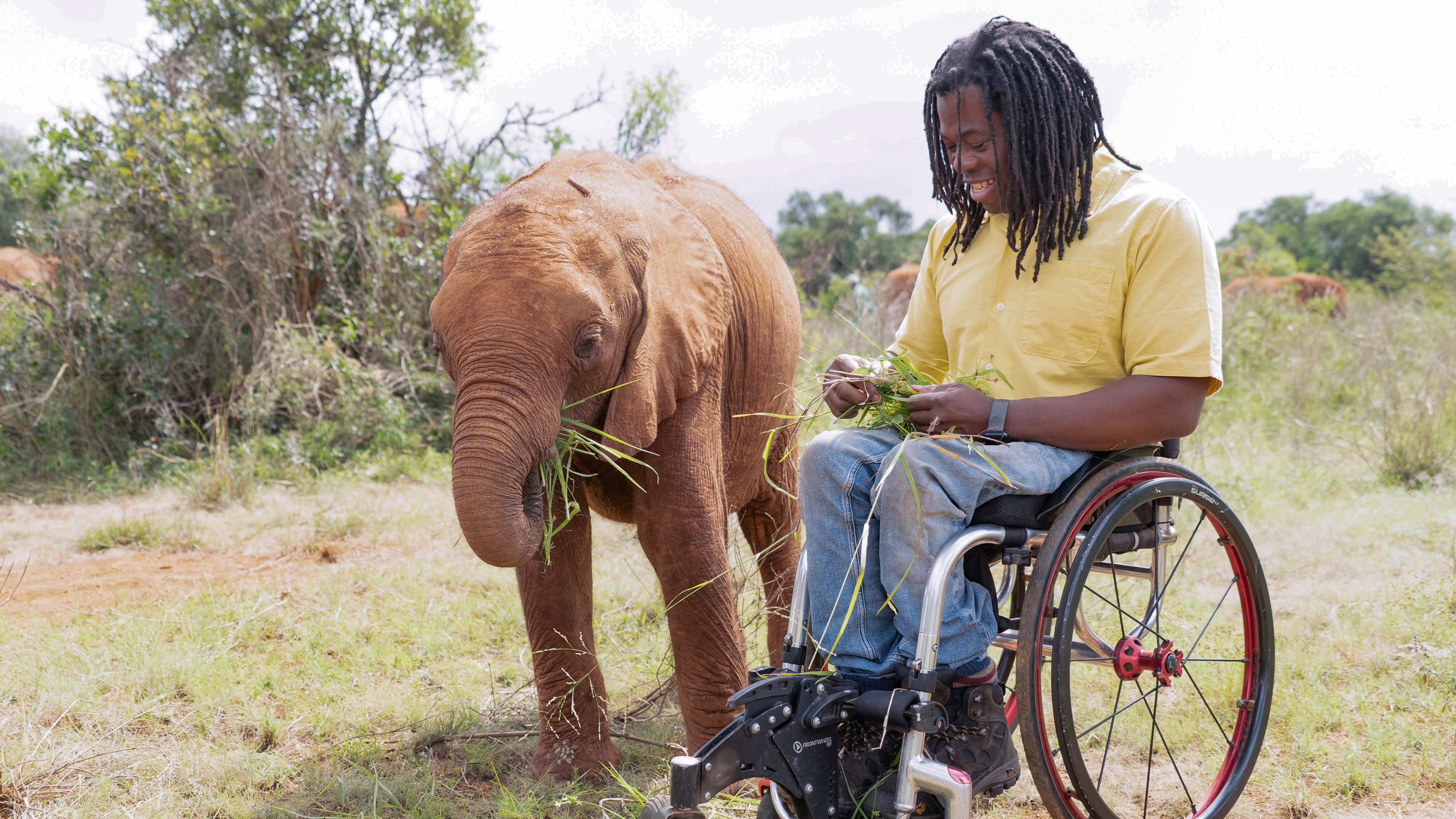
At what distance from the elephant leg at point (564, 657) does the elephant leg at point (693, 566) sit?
1.06ft

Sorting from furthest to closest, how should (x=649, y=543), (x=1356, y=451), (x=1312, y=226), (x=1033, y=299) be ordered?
(x=1312, y=226) → (x=1356, y=451) → (x=649, y=543) → (x=1033, y=299)

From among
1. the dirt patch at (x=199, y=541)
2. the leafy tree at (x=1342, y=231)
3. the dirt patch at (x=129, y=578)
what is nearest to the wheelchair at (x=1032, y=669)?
the dirt patch at (x=129, y=578)

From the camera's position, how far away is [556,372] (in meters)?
2.98

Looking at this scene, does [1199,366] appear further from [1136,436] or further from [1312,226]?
[1312,226]

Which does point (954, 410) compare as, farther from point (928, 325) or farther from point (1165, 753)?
point (1165, 753)

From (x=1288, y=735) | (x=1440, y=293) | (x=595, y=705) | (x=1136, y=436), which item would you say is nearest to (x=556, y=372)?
(x=595, y=705)

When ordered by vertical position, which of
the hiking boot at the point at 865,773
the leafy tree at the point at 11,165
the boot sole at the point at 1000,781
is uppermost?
the leafy tree at the point at 11,165

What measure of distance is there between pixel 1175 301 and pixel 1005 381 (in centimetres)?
45

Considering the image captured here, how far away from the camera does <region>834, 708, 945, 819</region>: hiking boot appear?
94.9 inches

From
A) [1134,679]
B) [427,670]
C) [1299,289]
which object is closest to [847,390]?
[1134,679]

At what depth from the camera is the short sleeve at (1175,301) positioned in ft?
8.05

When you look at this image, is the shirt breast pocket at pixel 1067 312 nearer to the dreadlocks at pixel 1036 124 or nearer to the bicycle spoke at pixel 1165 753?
the dreadlocks at pixel 1036 124

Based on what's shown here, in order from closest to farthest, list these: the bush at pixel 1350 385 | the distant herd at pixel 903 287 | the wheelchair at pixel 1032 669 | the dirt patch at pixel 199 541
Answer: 1. the wheelchair at pixel 1032 669
2. the dirt patch at pixel 199 541
3. the bush at pixel 1350 385
4. the distant herd at pixel 903 287

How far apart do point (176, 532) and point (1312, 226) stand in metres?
40.4
